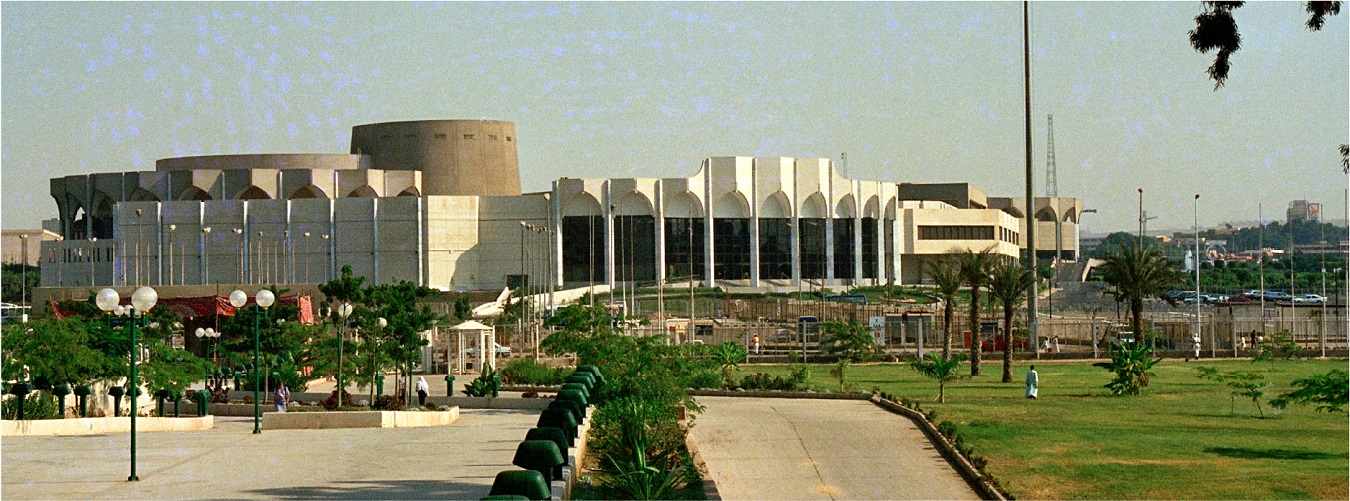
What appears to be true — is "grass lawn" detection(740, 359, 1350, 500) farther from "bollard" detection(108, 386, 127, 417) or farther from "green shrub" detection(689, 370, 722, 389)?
"bollard" detection(108, 386, 127, 417)

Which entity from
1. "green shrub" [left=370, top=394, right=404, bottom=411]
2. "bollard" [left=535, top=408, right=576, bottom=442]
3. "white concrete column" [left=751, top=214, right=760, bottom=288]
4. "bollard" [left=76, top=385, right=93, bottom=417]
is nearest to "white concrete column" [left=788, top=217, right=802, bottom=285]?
"white concrete column" [left=751, top=214, right=760, bottom=288]

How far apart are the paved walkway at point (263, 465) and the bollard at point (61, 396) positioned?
324 centimetres

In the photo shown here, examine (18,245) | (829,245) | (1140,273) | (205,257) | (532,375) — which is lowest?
(532,375)

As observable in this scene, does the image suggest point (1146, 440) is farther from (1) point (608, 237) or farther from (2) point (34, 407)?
(1) point (608, 237)

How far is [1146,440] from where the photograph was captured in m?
26.1

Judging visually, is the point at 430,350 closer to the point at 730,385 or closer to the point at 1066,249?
the point at 730,385

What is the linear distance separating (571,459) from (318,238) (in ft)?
280

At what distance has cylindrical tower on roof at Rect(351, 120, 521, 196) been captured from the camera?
11806 cm

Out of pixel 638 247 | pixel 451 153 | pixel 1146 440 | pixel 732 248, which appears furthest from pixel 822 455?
pixel 451 153

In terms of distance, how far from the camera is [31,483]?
18.6 meters

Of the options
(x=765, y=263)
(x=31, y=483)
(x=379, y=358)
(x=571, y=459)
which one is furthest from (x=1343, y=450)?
(x=765, y=263)

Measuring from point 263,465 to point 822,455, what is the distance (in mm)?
9241

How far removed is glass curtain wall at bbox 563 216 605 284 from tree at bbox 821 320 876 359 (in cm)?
4820

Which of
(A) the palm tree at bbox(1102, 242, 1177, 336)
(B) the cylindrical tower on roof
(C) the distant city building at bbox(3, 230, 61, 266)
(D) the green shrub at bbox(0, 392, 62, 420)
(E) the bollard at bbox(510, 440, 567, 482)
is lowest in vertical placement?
(D) the green shrub at bbox(0, 392, 62, 420)
